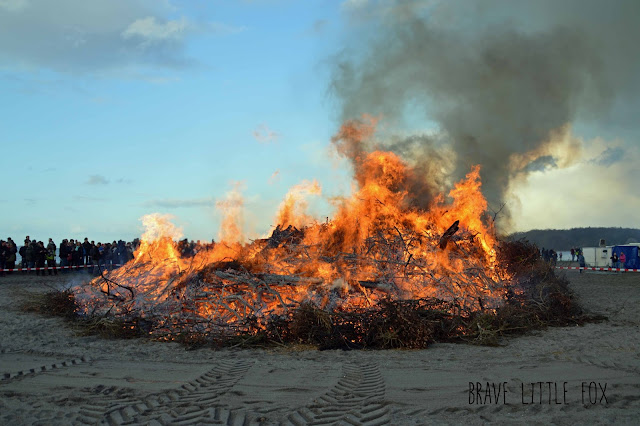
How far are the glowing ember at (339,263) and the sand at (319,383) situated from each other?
1576 millimetres

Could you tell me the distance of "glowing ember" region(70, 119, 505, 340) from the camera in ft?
34.2

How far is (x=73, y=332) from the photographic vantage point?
10070mm

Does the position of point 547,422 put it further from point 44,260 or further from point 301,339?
point 44,260

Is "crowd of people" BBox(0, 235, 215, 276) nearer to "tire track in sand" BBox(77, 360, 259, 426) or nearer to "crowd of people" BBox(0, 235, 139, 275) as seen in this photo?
"crowd of people" BBox(0, 235, 139, 275)

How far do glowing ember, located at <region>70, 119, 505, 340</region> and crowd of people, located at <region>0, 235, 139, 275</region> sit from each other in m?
11.3

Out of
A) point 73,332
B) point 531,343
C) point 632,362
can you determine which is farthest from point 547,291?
point 73,332

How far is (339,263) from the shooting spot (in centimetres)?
A: 1171

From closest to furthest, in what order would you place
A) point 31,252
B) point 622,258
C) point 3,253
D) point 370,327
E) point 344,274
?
point 370,327 → point 344,274 → point 3,253 → point 31,252 → point 622,258

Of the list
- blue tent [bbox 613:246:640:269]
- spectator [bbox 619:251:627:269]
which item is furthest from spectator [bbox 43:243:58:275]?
blue tent [bbox 613:246:640:269]

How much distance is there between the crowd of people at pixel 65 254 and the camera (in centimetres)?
2308

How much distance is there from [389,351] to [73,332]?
641cm

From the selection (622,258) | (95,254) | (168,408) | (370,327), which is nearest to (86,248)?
(95,254)

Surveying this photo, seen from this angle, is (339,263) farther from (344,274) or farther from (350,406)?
(350,406)

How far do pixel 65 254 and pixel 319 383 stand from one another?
21897 millimetres
